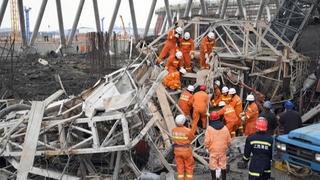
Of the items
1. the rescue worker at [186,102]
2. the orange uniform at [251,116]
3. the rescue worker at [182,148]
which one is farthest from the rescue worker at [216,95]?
the rescue worker at [182,148]

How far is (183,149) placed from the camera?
27.9 ft

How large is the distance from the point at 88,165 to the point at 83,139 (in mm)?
540

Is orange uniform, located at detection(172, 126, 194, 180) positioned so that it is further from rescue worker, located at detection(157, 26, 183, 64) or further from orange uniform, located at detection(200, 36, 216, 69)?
orange uniform, located at detection(200, 36, 216, 69)

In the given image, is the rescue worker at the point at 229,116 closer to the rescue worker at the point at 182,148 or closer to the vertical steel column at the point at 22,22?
the rescue worker at the point at 182,148

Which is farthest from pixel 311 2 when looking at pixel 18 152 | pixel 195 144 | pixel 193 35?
pixel 18 152

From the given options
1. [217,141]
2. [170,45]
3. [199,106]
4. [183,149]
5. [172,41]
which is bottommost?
[183,149]

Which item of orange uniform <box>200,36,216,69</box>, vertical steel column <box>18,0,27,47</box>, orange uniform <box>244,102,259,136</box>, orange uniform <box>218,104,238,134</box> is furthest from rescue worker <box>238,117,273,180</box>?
vertical steel column <box>18,0,27,47</box>

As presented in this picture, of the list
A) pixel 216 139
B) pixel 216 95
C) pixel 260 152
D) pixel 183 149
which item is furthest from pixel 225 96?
pixel 260 152

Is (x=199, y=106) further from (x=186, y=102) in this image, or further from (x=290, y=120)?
(x=290, y=120)

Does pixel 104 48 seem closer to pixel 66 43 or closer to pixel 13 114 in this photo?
pixel 66 43

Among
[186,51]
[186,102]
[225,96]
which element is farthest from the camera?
[186,51]

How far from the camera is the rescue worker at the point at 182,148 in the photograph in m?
8.45

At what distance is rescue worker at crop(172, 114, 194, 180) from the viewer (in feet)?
27.7

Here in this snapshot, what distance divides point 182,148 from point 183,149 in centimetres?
3
